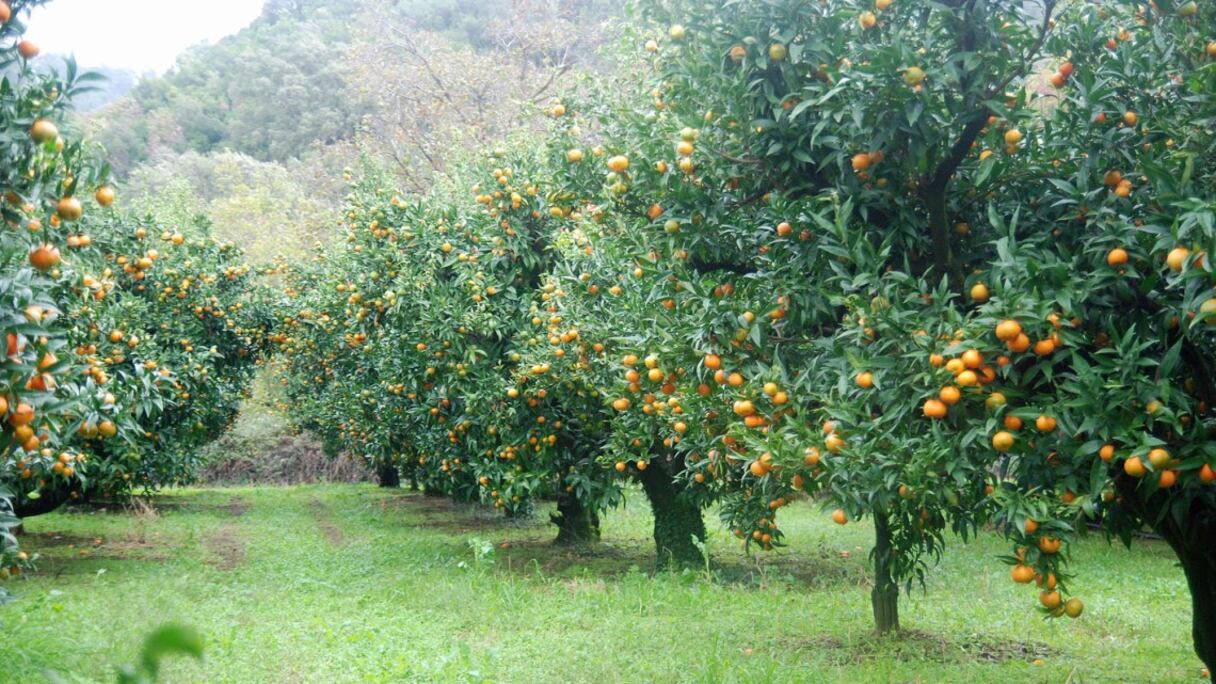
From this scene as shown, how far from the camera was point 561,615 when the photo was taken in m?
8.73

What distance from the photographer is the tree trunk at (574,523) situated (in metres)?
13.8

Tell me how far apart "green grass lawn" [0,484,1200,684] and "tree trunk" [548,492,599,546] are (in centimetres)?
36

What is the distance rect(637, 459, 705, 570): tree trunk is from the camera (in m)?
11.1

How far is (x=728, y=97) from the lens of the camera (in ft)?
16.7

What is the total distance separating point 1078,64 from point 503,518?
14570 mm

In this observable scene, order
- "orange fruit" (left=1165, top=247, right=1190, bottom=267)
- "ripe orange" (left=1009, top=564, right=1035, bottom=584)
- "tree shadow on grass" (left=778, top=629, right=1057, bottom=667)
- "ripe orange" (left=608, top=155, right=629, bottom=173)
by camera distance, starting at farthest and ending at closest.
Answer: "tree shadow on grass" (left=778, top=629, right=1057, bottom=667)
"ripe orange" (left=608, top=155, right=629, bottom=173)
"ripe orange" (left=1009, top=564, right=1035, bottom=584)
"orange fruit" (left=1165, top=247, right=1190, bottom=267)

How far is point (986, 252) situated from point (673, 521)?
6667mm

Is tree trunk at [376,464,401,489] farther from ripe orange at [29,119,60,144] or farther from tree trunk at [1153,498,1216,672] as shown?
ripe orange at [29,119,60,144]

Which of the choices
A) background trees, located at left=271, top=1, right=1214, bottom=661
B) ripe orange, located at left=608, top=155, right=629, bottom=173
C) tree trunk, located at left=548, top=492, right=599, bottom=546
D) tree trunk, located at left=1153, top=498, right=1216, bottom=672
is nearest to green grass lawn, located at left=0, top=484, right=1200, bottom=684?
tree trunk, located at left=548, top=492, right=599, bottom=546

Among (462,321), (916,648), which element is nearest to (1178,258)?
(916,648)

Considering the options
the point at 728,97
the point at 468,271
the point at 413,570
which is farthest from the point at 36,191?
the point at 413,570

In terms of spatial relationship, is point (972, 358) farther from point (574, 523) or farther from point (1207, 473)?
point (574, 523)

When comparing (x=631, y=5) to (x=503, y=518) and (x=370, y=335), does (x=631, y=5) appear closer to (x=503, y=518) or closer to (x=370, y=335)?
(x=370, y=335)

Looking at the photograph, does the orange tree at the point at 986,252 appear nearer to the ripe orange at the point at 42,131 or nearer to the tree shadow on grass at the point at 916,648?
the tree shadow on grass at the point at 916,648
